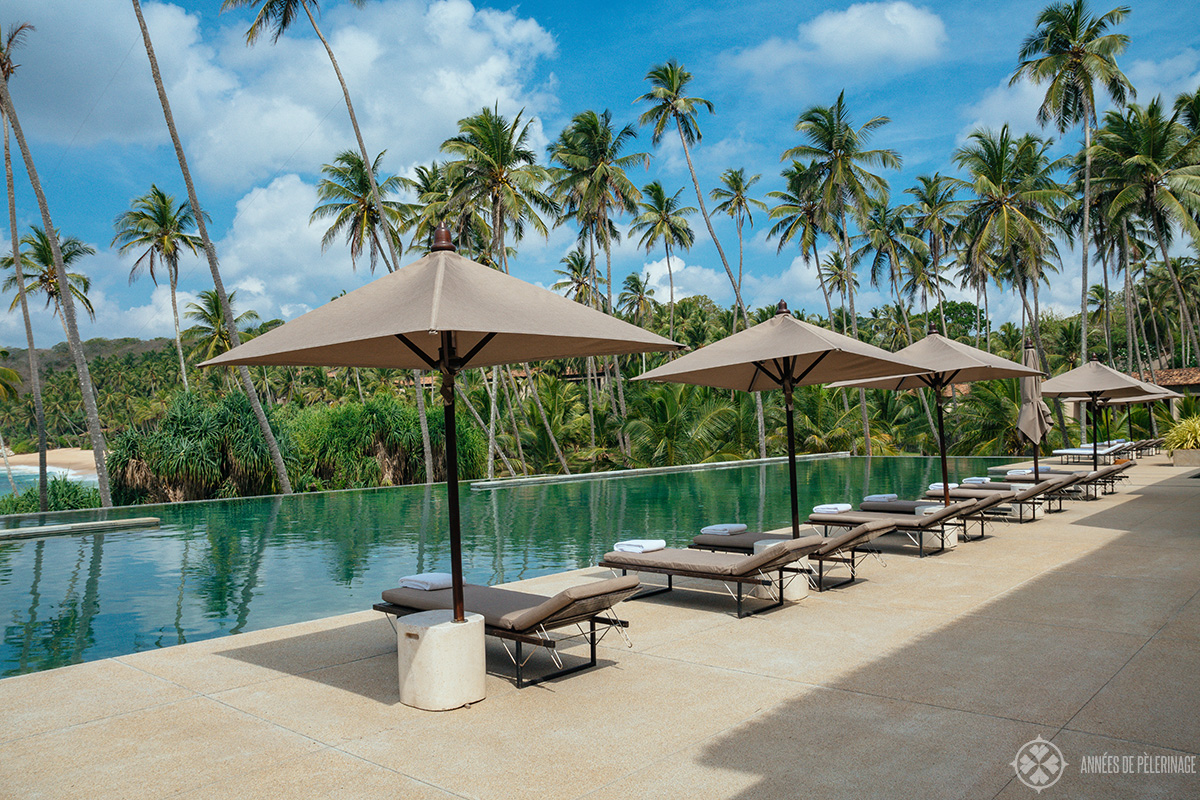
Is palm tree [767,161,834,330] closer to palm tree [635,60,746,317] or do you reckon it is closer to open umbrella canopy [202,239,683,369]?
palm tree [635,60,746,317]

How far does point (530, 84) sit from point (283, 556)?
14.6 m

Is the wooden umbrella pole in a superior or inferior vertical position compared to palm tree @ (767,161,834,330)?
inferior

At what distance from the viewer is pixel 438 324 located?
13.1ft

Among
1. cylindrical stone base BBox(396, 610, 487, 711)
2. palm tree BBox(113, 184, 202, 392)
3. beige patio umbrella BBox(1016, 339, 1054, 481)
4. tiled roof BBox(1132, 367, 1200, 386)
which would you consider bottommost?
cylindrical stone base BBox(396, 610, 487, 711)

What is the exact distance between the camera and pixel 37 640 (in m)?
6.87

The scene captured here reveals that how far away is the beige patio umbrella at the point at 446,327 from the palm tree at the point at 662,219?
32.9m

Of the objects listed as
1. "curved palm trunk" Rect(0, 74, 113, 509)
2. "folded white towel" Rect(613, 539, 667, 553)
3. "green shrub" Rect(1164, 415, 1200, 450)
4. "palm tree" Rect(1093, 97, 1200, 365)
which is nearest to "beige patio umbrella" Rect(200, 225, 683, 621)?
"folded white towel" Rect(613, 539, 667, 553)

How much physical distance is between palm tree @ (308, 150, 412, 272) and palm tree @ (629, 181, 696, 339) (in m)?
12.9

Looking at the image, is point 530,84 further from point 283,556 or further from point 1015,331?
point 1015,331

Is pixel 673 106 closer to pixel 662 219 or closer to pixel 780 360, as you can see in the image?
pixel 662 219

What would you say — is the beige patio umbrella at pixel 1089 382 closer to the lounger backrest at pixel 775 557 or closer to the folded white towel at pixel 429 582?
the lounger backrest at pixel 775 557

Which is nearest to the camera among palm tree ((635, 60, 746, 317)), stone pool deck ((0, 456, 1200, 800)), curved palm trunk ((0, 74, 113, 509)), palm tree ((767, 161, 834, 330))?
stone pool deck ((0, 456, 1200, 800))

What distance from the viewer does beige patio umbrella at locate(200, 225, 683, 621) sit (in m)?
4.25

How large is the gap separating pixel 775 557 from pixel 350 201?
82.1ft
